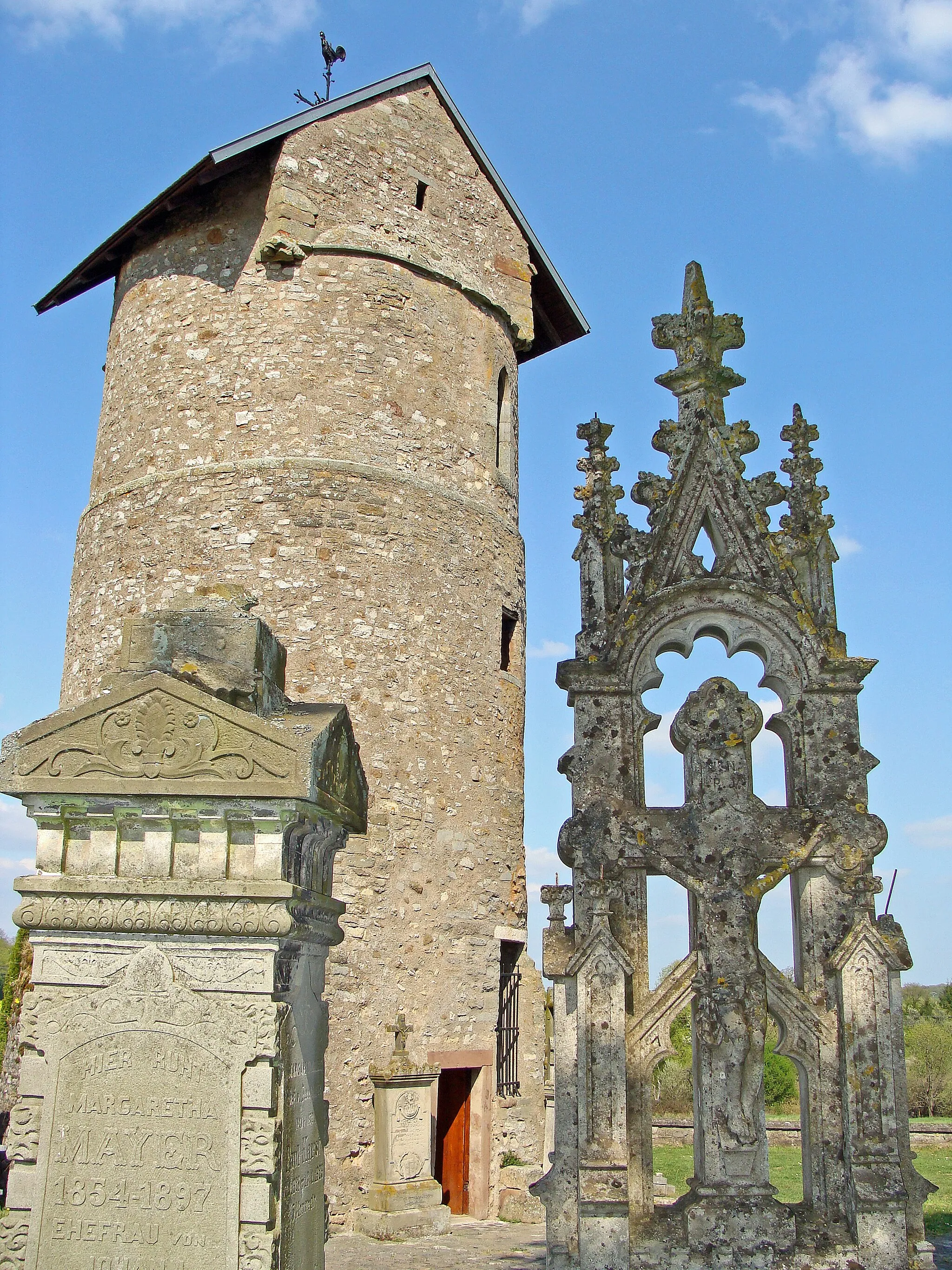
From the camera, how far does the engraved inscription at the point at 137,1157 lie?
3.52 meters

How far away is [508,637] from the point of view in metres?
15.3

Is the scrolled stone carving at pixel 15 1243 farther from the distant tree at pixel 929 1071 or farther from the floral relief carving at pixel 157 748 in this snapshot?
the distant tree at pixel 929 1071

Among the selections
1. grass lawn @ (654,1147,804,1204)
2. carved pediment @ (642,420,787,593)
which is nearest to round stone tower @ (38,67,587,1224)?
grass lawn @ (654,1147,804,1204)

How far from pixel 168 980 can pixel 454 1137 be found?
11.0m

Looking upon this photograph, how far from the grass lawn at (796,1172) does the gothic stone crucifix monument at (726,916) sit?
429 centimetres

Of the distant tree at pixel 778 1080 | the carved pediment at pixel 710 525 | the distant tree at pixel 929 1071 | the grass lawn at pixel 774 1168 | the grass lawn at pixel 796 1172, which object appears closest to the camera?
the carved pediment at pixel 710 525

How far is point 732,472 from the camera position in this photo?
6.53 m

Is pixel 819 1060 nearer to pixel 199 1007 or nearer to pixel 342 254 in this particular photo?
pixel 199 1007

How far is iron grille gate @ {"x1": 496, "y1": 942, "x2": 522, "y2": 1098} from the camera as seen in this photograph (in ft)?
45.4

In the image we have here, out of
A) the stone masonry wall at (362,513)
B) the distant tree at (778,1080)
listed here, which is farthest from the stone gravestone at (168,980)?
the distant tree at (778,1080)

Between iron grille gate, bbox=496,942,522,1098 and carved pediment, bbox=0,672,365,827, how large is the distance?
419 inches

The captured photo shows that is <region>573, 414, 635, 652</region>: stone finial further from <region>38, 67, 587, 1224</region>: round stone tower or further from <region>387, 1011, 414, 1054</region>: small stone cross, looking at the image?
<region>387, 1011, 414, 1054</region>: small stone cross

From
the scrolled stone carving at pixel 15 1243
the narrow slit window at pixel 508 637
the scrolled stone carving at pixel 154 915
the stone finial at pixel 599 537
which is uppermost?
the narrow slit window at pixel 508 637

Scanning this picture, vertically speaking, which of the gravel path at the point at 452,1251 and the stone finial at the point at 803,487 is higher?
the stone finial at the point at 803,487
